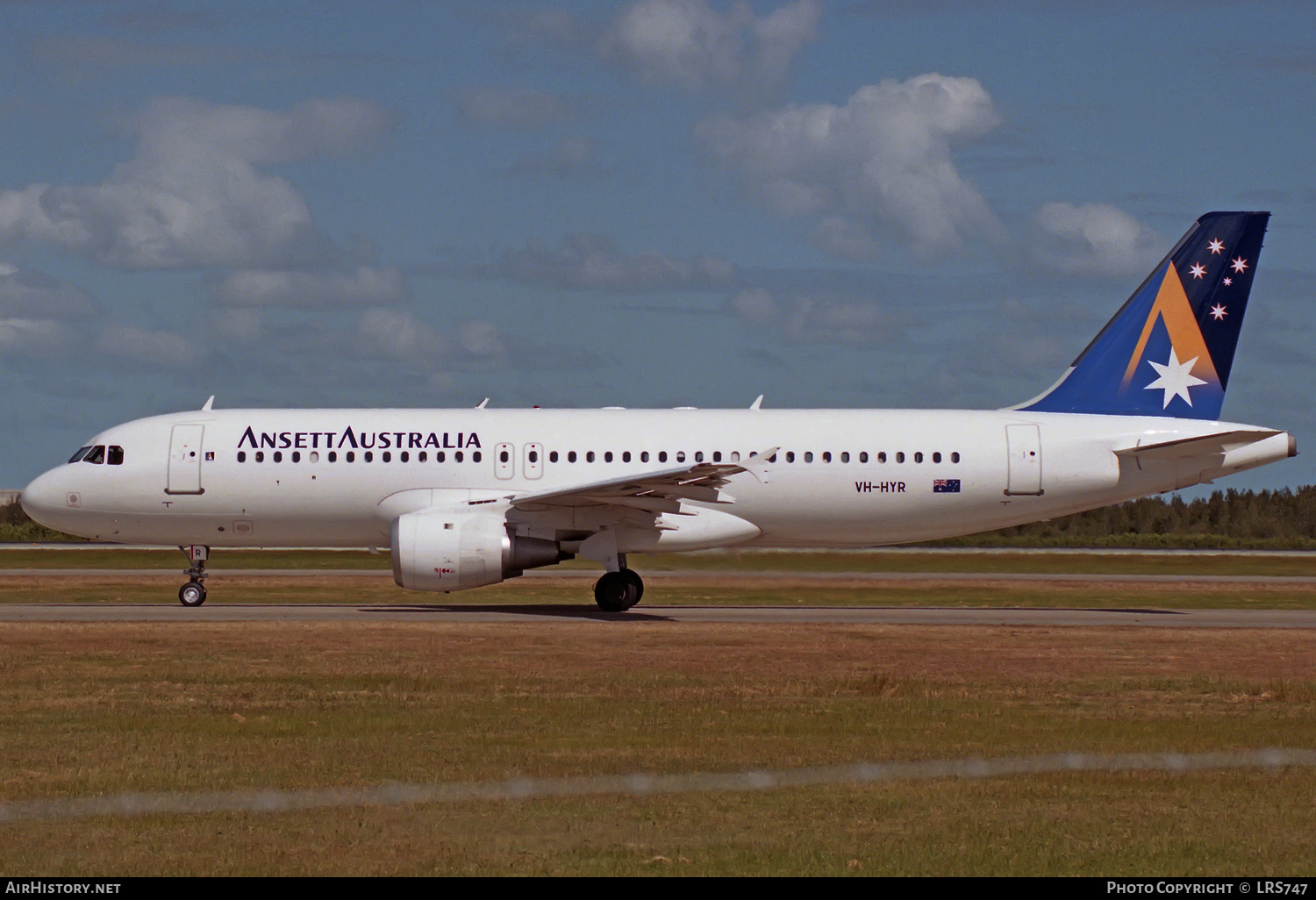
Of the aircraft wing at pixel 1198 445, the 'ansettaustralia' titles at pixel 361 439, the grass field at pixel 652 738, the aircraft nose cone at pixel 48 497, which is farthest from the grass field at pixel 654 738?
the aircraft nose cone at pixel 48 497

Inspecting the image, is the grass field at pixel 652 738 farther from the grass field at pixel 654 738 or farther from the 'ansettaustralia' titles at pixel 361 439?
the 'ansettaustralia' titles at pixel 361 439

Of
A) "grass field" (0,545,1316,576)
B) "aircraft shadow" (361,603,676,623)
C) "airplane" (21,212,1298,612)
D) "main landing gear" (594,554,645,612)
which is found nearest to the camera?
"aircraft shadow" (361,603,676,623)

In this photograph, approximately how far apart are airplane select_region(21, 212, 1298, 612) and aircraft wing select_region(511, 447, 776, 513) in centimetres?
64

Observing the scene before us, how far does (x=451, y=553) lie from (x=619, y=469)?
438 cm

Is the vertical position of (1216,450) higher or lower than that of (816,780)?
higher

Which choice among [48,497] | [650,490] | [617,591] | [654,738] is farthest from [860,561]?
[654,738]

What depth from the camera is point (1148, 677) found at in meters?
19.4

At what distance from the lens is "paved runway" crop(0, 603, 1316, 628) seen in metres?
27.0

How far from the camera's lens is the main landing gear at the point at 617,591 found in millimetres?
29375

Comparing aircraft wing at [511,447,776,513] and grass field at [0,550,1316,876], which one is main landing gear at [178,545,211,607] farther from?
aircraft wing at [511,447,776,513]

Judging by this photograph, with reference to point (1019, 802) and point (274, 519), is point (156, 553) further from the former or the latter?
point (1019, 802)

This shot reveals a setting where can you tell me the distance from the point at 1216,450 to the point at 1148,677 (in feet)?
40.0

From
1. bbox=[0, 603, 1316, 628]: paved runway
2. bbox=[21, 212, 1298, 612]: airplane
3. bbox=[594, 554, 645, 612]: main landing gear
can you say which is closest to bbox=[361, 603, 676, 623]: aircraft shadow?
bbox=[0, 603, 1316, 628]: paved runway
